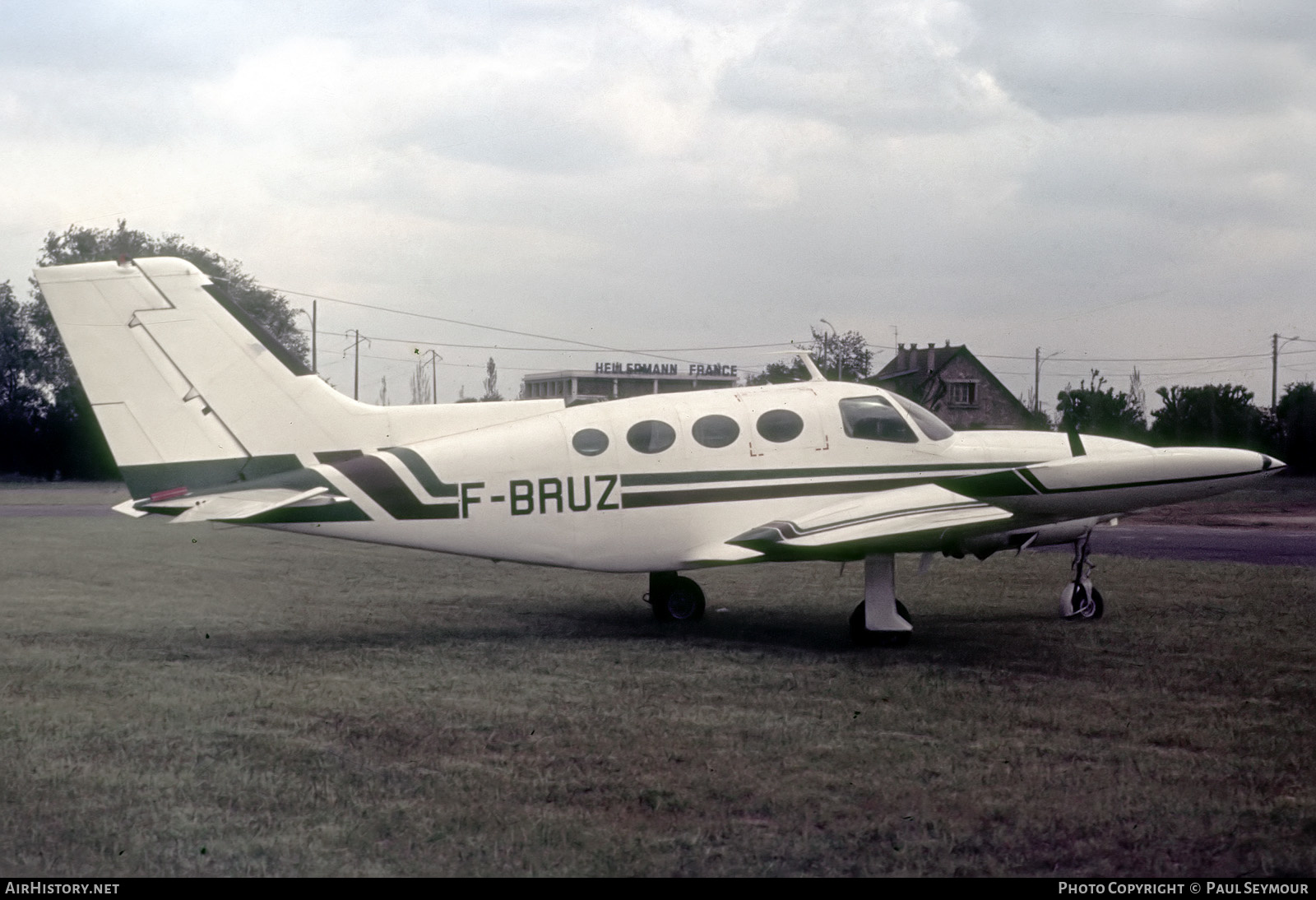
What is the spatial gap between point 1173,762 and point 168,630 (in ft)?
34.4

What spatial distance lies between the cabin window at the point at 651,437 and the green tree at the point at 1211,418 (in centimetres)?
3187

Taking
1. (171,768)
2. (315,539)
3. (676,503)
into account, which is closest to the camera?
(171,768)

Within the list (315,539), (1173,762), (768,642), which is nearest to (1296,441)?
(315,539)

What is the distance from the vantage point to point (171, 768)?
7453 mm

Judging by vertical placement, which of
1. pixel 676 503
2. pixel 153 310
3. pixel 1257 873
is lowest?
pixel 1257 873

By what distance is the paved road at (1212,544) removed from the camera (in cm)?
2231

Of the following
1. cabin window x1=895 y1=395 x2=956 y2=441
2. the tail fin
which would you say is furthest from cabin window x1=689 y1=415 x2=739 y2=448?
the tail fin

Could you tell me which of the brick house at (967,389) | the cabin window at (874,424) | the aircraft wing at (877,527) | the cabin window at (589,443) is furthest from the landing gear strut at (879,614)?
the brick house at (967,389)

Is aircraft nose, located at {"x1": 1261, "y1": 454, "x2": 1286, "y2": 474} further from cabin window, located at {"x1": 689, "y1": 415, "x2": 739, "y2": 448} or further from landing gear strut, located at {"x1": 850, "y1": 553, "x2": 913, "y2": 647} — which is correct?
cabin window, located at {"x1": 689, "y1": 415, "x2": 739, "y2": 448}

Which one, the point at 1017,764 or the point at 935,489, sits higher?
the point at 935,489

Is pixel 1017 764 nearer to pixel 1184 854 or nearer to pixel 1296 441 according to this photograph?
pixel 1184 854

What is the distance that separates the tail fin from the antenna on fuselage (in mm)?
4664

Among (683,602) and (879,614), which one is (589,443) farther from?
(879,614)

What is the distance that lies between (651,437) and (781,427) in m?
1.44
